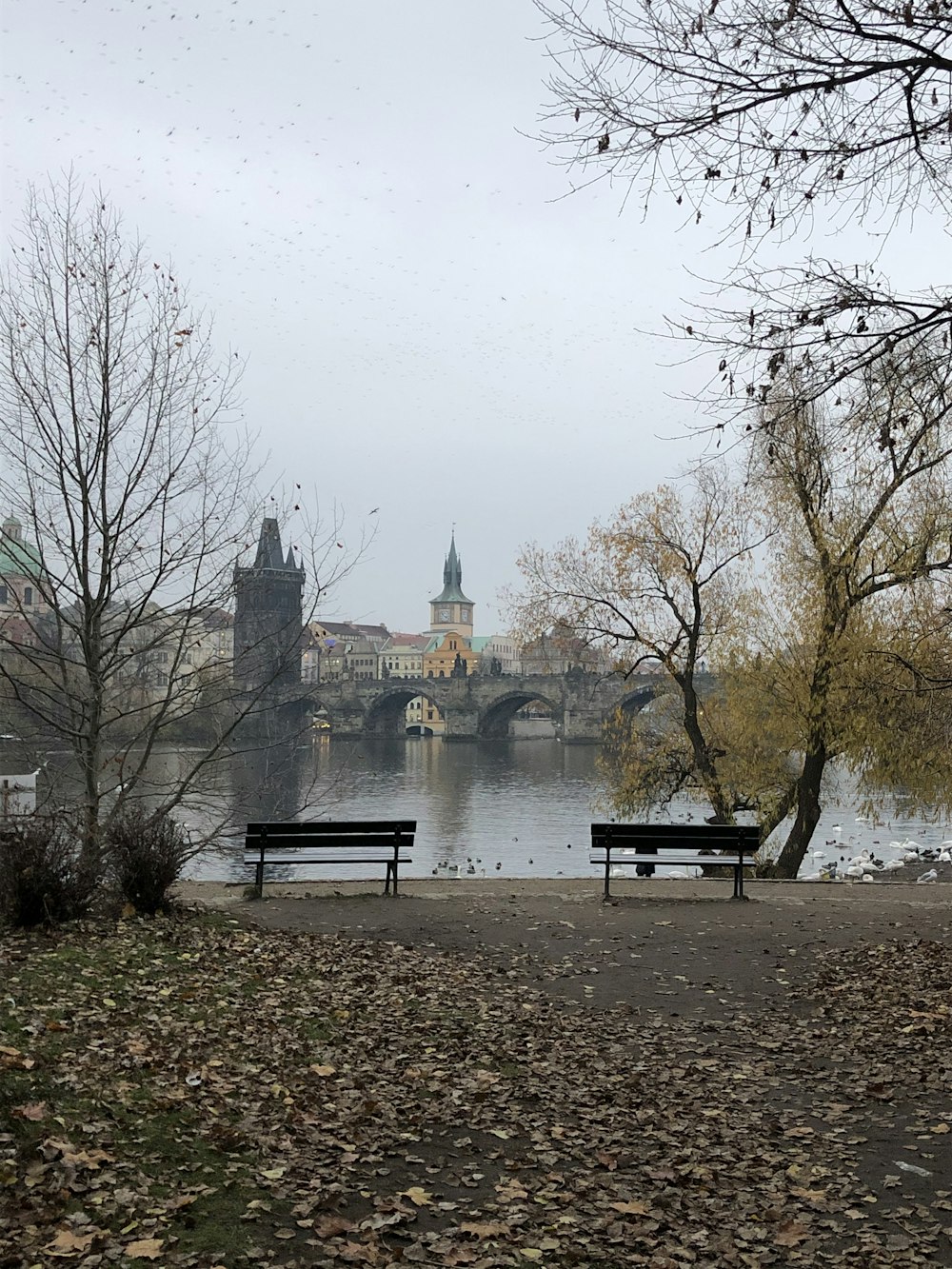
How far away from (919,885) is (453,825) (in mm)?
23260

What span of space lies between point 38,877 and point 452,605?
531 ft

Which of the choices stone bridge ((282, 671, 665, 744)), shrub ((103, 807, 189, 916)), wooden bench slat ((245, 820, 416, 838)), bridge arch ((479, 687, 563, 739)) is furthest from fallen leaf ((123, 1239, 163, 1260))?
bridge arch ((479, 687, 563, 739))

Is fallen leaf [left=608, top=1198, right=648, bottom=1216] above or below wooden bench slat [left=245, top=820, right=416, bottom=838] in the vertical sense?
below

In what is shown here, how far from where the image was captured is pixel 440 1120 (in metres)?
5.21

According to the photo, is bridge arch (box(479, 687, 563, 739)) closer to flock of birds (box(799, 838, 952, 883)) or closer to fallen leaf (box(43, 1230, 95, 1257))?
flock of birds (box(799, 838, 952, 883))

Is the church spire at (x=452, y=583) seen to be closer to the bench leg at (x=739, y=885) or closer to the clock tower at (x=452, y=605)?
the clock tower at (x=452, y=605)

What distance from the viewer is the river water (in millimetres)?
25516

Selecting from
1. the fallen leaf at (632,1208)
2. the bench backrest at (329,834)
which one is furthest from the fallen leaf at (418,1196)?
the bench backrest at (329,834)

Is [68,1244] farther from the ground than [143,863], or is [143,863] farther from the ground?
[143,863]

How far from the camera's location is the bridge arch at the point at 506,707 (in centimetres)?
8825

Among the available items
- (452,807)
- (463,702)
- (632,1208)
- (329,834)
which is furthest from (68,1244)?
(463,702)

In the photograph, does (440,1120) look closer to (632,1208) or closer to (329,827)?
→ (632,1208)

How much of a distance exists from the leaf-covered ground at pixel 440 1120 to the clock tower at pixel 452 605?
6356 inches

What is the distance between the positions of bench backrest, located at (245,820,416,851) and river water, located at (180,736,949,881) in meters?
0.48
